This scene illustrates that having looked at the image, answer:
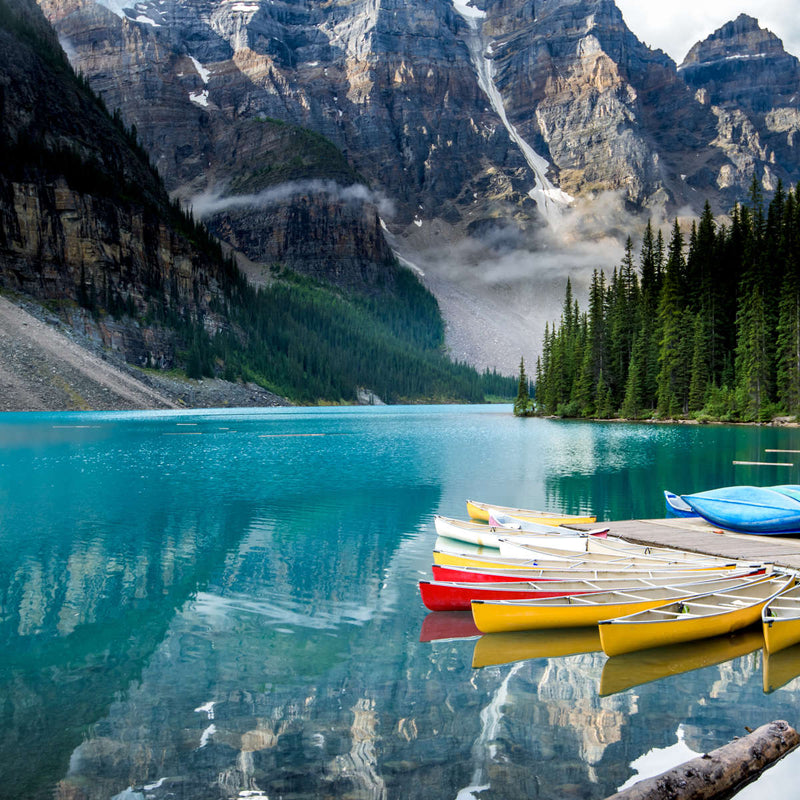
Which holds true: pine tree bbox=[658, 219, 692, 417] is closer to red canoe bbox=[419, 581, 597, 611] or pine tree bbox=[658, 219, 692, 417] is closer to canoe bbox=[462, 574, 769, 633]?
canoe bbox=[462, 574, 769, 633]

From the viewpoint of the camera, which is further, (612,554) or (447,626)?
(612,554)

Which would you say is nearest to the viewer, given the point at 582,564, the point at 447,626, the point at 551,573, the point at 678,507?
the point at 447,626

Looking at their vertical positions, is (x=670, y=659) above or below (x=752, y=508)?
below

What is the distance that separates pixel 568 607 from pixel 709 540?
28.5ft

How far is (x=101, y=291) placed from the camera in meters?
148

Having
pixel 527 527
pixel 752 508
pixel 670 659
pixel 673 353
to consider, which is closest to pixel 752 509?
pixel 752 508

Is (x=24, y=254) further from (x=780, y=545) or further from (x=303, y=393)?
(x=780, y=545)

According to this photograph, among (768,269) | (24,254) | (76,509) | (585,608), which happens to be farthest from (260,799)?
(24,254)

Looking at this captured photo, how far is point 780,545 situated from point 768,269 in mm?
69350

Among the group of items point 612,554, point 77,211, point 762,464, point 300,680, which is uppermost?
point 77,211

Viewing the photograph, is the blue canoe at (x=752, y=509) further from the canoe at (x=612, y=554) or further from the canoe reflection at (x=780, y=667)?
the canoe reflection at (x=780, y=667)

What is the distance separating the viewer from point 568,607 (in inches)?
523

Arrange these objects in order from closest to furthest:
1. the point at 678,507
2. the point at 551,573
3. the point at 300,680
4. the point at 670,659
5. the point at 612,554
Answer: the point at 300,680 → the point at 670,659 → the point at 551,573 → the point at 612,554 → the point at 678,507

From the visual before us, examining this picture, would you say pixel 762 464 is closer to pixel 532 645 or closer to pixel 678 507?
pixel 678 507
